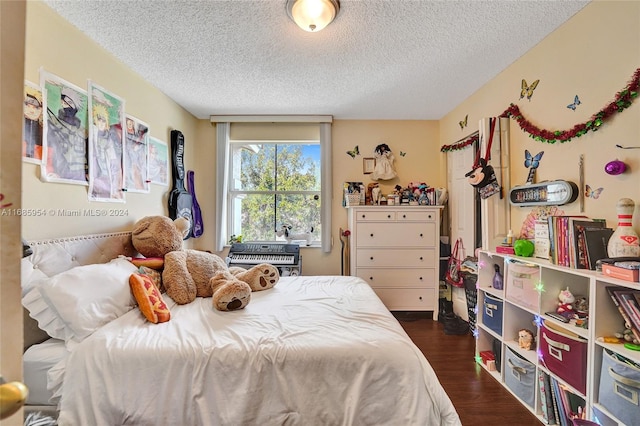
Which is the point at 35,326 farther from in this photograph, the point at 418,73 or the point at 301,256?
the point at 418,73

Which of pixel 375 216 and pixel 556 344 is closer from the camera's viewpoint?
pixel 556 344

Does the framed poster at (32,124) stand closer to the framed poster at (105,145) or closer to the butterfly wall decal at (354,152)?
the framed poster at (105,145)

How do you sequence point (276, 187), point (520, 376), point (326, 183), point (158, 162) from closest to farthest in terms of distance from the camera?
point (520, 376) < point (158, 162) < point (326, 183) < point (276, 187)

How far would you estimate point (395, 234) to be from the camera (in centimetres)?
312

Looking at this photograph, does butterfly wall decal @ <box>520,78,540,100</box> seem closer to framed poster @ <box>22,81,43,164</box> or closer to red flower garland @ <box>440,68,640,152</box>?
red flower garland @ <box>440,68,640,152</box>

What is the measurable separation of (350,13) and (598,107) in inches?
61.3

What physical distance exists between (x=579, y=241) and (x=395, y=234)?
5.67 ft

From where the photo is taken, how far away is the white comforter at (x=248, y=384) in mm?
1189

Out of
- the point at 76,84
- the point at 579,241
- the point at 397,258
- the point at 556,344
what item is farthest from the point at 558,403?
the point at 76,84

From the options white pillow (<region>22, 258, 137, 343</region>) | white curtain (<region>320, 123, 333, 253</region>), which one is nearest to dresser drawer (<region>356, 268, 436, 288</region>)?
white curtain (<region>320, 123, 333, 253</region>)

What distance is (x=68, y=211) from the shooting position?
175cm

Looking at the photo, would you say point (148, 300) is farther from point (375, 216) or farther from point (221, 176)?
point (375, 216)

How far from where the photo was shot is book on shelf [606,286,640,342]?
122 cm

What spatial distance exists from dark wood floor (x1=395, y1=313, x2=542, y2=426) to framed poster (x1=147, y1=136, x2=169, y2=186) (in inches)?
119
